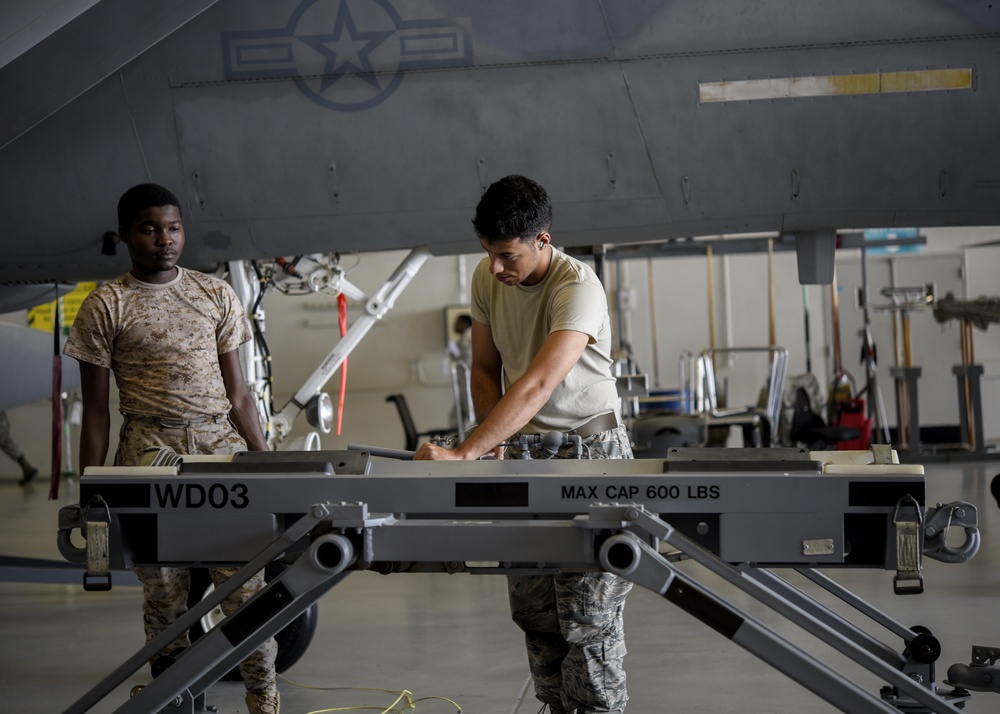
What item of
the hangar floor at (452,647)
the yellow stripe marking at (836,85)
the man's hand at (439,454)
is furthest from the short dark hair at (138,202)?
the yellow stripe marking at (836,85)

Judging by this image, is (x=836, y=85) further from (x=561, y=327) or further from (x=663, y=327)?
(x=663, y=327)

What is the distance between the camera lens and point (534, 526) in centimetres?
159

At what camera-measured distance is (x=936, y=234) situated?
12516mm

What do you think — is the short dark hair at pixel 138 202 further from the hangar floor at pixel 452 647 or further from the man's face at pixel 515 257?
the hangar floor at pixel 452 647

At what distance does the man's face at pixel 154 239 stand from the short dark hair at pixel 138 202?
0.4 inches

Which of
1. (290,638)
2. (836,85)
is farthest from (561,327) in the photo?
(836,85)

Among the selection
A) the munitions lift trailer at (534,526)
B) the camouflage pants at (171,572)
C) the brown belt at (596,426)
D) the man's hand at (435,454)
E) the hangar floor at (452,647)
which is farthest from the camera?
the hangar floor at (452,647)

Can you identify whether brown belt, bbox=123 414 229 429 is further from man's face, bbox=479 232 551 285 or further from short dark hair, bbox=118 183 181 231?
man's face, bbox=479 232 551 285

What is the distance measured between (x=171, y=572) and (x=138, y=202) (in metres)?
0.95

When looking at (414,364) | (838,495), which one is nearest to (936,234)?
(414,364)

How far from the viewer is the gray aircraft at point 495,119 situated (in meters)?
3.75

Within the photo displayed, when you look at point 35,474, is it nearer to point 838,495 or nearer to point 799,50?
point 799,50

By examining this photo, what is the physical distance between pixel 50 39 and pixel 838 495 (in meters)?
3.23

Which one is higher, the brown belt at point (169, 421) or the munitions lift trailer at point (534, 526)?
the brown belt at point (169, 421)
